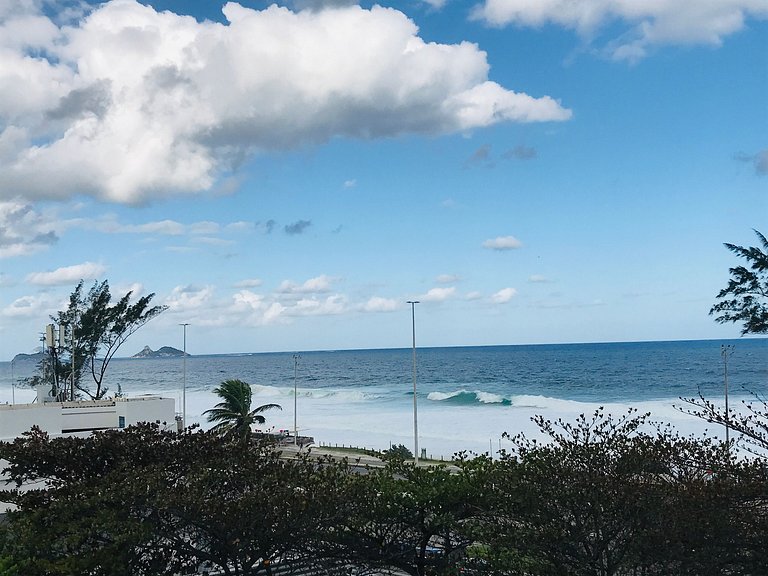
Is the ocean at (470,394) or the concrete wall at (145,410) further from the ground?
the concrete wall at (145,410)

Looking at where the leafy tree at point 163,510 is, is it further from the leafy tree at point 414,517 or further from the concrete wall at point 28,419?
the concrete wall at point 28,419

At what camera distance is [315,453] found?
47594 mm

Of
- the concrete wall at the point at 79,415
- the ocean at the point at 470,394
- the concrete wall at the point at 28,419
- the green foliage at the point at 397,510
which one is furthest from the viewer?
the ocean at the point at 470,394

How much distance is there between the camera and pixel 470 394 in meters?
95.5

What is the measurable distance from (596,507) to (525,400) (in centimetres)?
7637

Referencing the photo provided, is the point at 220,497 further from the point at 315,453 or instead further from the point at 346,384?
the point at 346,384

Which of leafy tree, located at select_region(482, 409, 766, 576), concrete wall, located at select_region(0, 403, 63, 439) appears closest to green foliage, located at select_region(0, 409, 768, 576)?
leafy tree, located at select_region(482, 409, 766, 576)

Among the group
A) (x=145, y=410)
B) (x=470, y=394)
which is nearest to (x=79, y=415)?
(x=145, y=410)

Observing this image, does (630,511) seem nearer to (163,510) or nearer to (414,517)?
(414,517)

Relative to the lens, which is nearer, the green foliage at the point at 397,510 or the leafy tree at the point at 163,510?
the green foliage at the point at 397,510

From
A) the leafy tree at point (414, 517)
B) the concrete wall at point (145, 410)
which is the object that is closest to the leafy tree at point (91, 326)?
the concrete wall at point (145, 410)

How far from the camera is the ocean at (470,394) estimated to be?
2549 inches

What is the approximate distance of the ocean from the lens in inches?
2549

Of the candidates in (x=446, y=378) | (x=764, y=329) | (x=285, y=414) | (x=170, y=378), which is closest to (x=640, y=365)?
(x=446, y=378)
